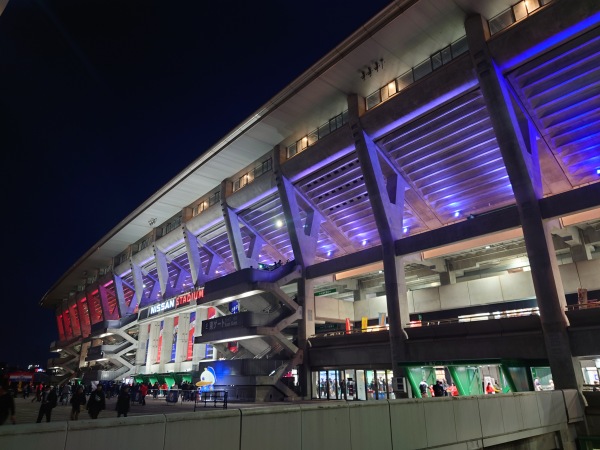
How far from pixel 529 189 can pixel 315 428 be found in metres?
20.5

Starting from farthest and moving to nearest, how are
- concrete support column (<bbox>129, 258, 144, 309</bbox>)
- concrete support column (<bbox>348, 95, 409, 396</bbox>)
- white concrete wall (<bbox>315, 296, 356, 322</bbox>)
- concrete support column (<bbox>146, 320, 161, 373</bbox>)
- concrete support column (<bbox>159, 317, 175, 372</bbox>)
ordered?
concrete support column (<bbox>129, 258, 144, 309</bbox>), concrete support column (<bbox>146, 320, 161, 373</bbox>), concrete support column (<bbox>159, 317, 175, 372</bbox>), white concrete wall (<bbox>315, 296, 356, 322</bbox>), concrete support column (<bbox>348, 95, 409, 396</bbox>)

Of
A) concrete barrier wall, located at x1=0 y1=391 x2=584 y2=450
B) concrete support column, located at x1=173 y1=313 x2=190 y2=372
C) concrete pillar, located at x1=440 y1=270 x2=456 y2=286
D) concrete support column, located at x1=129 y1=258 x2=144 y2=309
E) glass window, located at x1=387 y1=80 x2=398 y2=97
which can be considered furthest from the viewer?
concrete support column, located at x1=129 y1=258 x2=144 y2=309

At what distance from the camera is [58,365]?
3615 inches

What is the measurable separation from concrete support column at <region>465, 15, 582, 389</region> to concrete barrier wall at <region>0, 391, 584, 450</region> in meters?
9.61

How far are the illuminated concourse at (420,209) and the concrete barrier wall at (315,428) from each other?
9980mm

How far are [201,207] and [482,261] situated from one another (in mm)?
31195

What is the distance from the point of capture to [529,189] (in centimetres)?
2244

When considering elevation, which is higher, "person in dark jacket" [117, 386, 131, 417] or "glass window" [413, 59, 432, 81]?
"glass window" [413, 59, 432, 81]

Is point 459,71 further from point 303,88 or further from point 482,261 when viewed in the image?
point 482,261

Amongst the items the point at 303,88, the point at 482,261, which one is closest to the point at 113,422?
the point at 303,88

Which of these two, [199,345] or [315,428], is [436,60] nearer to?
[315,428]

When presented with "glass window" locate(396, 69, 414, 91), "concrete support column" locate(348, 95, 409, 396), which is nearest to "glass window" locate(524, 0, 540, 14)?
"glass window" locate(396, 69, 414, 91)

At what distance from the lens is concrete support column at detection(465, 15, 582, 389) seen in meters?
20.3

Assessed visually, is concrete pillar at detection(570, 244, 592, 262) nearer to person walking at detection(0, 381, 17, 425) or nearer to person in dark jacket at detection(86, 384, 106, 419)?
person in dark jacket at detection(86, 384, 106, 419)
